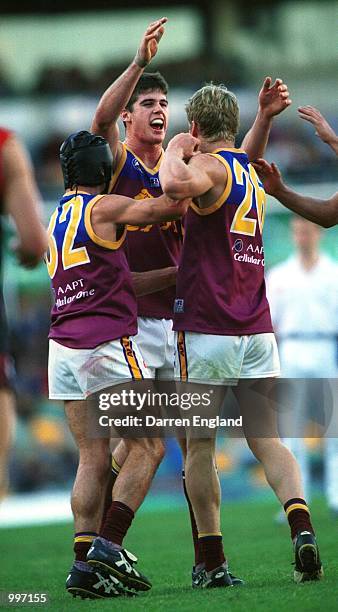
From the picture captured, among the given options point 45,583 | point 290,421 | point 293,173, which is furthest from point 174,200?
point 293,173

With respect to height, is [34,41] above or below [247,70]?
above

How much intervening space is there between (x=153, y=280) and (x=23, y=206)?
192 centimetres

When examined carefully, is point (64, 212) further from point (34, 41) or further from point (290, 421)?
point (34, 41)

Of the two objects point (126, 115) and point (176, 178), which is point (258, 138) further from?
point (176, 178)

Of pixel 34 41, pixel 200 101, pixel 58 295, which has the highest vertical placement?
pixel 34 41

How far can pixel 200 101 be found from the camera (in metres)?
5.56

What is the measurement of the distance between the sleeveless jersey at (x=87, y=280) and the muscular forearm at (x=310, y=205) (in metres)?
0.98

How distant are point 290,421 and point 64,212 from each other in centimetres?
511

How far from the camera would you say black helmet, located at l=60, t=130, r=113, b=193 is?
555cm

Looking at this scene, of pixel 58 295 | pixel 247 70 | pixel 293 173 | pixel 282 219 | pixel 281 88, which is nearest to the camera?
pixel 58 295

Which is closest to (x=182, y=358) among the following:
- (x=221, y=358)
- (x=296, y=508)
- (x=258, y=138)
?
(x=221, y=358)

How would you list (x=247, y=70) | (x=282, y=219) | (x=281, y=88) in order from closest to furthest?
(x=281, y=88) < (x=282, y=219) < (x=247, y=70)

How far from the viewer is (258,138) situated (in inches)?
239

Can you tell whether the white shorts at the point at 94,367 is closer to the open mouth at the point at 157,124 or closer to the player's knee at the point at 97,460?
the player's knee at the point at 97,460
